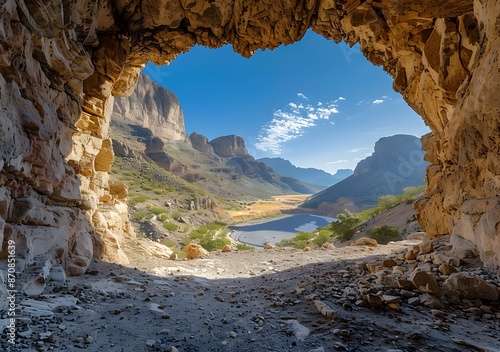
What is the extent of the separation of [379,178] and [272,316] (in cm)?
11060

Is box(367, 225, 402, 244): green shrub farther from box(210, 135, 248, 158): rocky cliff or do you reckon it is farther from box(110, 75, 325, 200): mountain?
box(210, 135, 248, 158): rocky cliff

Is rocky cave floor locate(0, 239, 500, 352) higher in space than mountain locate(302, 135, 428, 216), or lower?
lower

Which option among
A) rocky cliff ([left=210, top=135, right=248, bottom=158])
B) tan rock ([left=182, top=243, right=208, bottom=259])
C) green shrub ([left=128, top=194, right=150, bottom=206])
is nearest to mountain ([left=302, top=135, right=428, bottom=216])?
green shrub ([left=128, top=194, right=150, bottom=206])

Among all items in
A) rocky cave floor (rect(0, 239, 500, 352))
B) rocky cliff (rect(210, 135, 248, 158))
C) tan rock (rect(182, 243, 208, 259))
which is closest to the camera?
rocky cave floor (rect(0, 239, 500, 352))

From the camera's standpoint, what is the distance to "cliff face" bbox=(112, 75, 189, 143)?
276ft

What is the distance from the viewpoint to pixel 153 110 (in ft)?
323

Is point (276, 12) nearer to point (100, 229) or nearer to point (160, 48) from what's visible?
point (160, 48)

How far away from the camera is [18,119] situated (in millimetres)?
4184

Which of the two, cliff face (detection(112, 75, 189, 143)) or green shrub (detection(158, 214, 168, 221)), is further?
cliff face (detection(112, 75, 189, 143))

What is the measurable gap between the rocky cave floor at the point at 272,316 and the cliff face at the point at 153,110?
86.0m

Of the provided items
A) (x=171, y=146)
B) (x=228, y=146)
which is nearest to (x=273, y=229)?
(x=171, y=146)

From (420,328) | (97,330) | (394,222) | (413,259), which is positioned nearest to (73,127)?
(97,330)

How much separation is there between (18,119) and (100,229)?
4.80m

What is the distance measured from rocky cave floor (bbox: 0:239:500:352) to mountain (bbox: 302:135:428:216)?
227 feet
